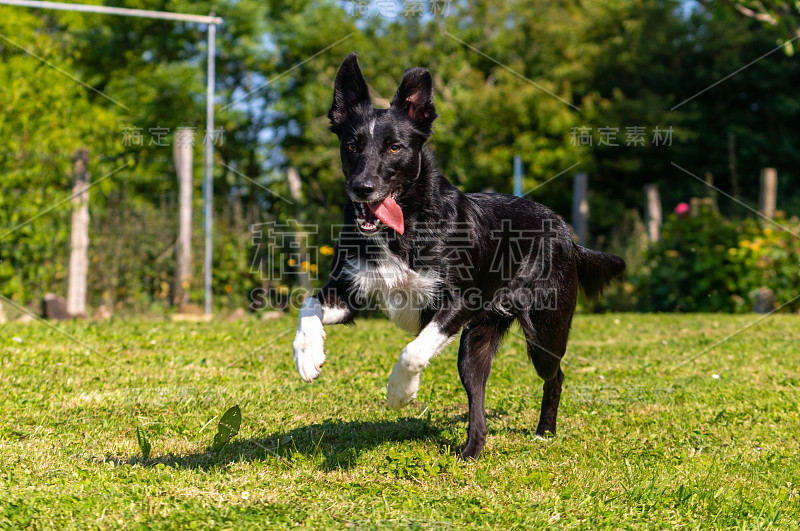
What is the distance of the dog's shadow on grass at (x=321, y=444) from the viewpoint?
3.61 metres

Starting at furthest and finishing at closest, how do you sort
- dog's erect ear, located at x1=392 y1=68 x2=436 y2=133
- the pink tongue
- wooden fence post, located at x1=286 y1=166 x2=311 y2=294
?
wooden fence post, located at x1=286 y1=166 x2=311 y2=294
dog's erect ear, located at x1=392 y1=68 x2=436 y2=133
the pink tongue

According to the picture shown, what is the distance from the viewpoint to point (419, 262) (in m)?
3.78


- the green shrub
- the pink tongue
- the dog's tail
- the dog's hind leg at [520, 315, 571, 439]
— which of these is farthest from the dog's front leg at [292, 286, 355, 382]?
the green shrub

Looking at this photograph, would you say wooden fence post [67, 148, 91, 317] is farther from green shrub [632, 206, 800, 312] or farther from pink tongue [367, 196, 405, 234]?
green shrub [632, 206, 800, 312]

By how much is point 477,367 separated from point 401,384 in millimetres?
657

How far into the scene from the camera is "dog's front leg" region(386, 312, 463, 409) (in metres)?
3.46

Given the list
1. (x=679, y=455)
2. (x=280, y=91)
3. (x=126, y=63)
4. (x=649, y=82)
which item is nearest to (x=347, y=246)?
(x=679, y=455)

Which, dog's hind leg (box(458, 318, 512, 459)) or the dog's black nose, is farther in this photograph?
dog's hind leg (box(458, 318, 512, 459))

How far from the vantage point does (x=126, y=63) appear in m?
21.2

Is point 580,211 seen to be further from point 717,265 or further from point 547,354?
point 547,354

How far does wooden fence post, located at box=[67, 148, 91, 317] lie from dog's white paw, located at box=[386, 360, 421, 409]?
6.99 metres

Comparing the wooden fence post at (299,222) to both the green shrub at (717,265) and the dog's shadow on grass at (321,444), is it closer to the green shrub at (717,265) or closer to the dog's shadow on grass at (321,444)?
the green shrub at (717,265)

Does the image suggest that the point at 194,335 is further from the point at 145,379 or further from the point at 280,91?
the point at 280,91

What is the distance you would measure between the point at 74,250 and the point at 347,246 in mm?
6835
